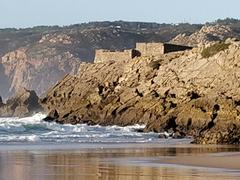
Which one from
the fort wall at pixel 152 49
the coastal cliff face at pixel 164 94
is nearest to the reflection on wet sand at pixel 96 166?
the coastal cliff face at pixel 164 94

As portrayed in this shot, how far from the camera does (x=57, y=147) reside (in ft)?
113

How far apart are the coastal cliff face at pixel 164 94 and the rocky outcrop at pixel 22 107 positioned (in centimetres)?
1494

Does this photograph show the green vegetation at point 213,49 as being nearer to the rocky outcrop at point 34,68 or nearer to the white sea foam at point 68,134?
the white sea foam at point 68,134

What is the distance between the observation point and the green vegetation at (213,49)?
54.3 metres

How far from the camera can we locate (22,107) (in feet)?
266

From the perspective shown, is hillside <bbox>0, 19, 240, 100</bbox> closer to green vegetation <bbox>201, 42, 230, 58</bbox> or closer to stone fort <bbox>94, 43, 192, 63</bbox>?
stone fort <bbox>94, 43, 192, 63</bbox>

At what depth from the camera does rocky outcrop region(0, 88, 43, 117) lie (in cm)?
8012

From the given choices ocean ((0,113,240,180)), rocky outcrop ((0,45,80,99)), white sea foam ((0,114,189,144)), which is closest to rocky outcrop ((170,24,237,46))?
rocky outcrop ((0,45,80,99))

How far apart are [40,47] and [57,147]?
16431cm

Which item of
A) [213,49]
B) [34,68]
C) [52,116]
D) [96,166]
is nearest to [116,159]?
[96,166]

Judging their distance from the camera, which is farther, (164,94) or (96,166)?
(164,94)

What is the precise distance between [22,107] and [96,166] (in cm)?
5691

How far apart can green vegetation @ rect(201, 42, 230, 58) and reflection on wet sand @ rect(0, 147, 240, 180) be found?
22.3 m

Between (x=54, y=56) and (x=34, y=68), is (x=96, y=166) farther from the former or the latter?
(x=34, y=68)
